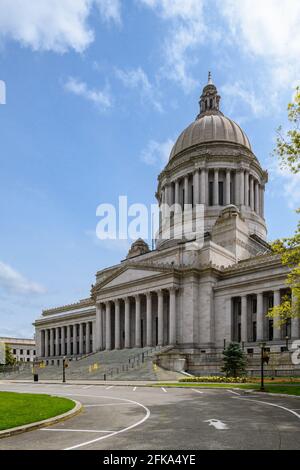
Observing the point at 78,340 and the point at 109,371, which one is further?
the point at 78,340

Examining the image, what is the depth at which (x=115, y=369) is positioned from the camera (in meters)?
55.4

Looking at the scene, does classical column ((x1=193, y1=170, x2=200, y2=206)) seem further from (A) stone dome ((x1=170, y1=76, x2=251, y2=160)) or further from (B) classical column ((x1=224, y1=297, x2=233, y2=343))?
(B) classical column ((x1=224, y1=297, x2=233, y2=343))

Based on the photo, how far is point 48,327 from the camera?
341 ft

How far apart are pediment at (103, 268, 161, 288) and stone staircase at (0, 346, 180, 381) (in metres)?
11.1

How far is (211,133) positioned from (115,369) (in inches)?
2153

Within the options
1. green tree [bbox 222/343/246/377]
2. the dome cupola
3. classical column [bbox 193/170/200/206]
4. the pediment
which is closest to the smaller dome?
the dome cupola

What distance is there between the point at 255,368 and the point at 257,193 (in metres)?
52.5

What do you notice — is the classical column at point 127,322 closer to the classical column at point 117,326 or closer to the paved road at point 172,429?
the classical column at point 117,326

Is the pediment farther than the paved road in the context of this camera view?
Yes

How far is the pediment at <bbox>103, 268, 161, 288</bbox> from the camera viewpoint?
224 ft

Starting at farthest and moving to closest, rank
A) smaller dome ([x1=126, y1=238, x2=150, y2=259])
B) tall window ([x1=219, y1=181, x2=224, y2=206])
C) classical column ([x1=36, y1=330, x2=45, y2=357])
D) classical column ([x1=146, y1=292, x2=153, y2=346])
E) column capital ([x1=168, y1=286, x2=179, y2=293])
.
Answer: classical column ([x1=36, y1=330, x2=45, y2=357]), smaller dome ([x1=126, y1=238, x2=150, y2=259]), tall window ([x1=219, y1=181, x2=224, y2=206]), classical column ([x1=146, y1=292, x2=153, y2=346]), column capital ([x1=168, y1=286, x2=179, y2=293])

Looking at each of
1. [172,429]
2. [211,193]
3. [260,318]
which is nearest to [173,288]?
[260,318]
